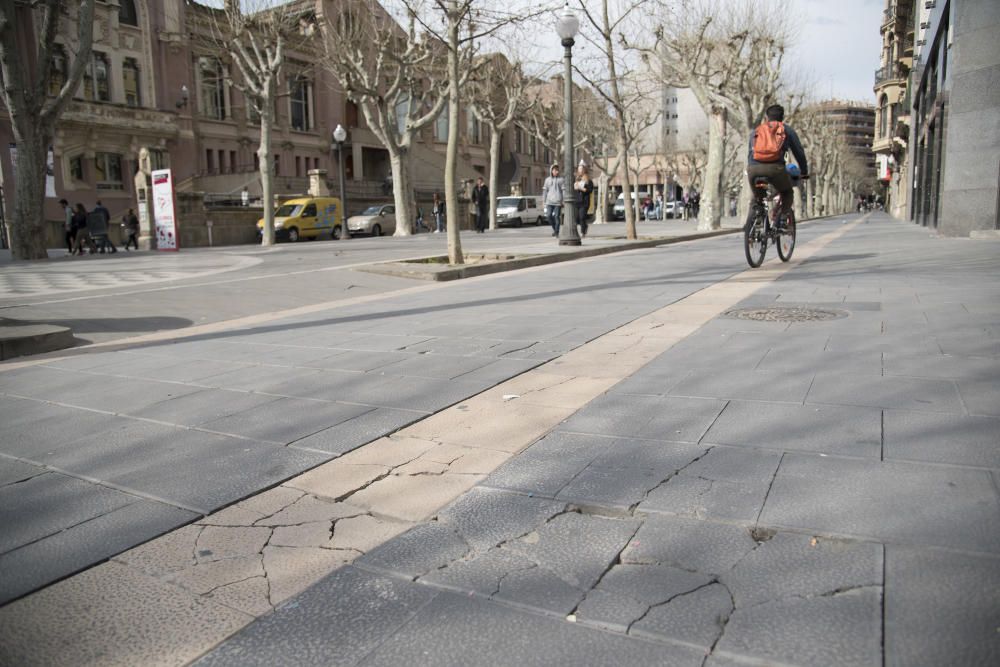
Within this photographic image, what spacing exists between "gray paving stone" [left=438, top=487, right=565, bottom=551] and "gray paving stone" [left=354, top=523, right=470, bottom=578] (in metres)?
0.05

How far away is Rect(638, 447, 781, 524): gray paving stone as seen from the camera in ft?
8.18

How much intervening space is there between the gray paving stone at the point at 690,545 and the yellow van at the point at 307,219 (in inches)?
1130

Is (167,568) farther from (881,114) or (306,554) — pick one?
(881,114)

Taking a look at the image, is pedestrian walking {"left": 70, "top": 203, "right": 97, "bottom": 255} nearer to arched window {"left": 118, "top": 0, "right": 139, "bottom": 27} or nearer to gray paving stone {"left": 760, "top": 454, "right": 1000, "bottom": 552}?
arched window {"left": 118, "top": 0, "right": 139, "bottom": 27}

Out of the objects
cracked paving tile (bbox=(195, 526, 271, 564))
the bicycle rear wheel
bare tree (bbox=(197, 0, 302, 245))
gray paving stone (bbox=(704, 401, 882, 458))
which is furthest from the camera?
bare tree (bbox=(197, 0, 302, 245))

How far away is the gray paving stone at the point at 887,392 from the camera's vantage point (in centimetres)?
354

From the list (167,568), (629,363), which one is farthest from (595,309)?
(167,568)

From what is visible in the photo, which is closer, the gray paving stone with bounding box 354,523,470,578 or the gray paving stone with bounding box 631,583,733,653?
the gray paving stone with bounding box 631,583,733,653

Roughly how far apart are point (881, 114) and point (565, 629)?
74.8m

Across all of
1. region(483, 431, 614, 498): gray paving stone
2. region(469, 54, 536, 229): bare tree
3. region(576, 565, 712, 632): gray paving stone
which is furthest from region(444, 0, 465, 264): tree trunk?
region(469, 54, 536, 229): bare tree

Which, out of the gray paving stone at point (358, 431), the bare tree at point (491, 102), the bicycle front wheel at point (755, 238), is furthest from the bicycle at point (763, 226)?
the bare tree at point (491, 102)

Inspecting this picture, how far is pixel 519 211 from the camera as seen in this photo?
43.9 meters

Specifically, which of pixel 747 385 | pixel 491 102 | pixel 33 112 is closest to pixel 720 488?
pixel 747 385

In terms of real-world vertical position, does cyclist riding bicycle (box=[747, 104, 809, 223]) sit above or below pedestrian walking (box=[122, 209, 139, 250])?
above
